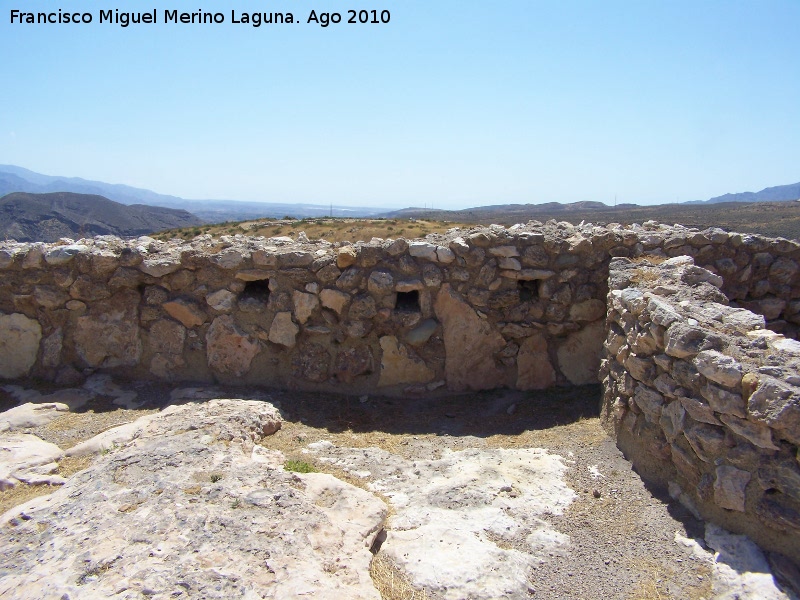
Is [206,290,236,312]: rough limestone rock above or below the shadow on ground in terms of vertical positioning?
above

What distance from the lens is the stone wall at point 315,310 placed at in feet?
18.9

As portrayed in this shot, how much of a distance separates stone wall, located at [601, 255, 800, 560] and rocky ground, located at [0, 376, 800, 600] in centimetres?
18

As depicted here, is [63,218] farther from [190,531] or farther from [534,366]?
[190,531]

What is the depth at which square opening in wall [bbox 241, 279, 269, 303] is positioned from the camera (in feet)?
19.3

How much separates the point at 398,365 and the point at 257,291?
5.55 feet

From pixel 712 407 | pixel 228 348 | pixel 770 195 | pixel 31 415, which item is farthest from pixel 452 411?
pixel 770 195

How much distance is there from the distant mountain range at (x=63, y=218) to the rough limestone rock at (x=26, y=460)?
2575cm

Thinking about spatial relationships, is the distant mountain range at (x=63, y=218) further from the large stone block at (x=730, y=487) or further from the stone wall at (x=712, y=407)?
the large stone block at (x=730, y=487)

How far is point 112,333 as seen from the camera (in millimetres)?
5875

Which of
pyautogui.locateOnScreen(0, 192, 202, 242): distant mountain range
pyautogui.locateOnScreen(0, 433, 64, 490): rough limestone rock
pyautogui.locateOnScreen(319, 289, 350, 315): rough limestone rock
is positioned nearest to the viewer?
pyautogui.locateOnScreen(0, 433, 64, 490): rough limestone rock

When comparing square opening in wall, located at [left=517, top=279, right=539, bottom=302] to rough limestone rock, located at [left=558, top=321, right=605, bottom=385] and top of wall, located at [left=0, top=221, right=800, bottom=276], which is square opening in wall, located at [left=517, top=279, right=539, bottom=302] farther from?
rough limestone rock, located at [left=558, top=321, right=605, bottom=385]

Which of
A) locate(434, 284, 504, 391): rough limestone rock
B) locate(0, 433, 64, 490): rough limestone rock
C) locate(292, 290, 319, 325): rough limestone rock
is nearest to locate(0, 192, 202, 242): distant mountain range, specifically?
locate(292, 290, 319, 325): rough limestone rock

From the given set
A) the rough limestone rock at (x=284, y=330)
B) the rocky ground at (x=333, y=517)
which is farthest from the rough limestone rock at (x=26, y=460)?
the rough limestone rock at (x=284, y=330)

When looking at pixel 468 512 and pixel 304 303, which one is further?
pixel 304 303
